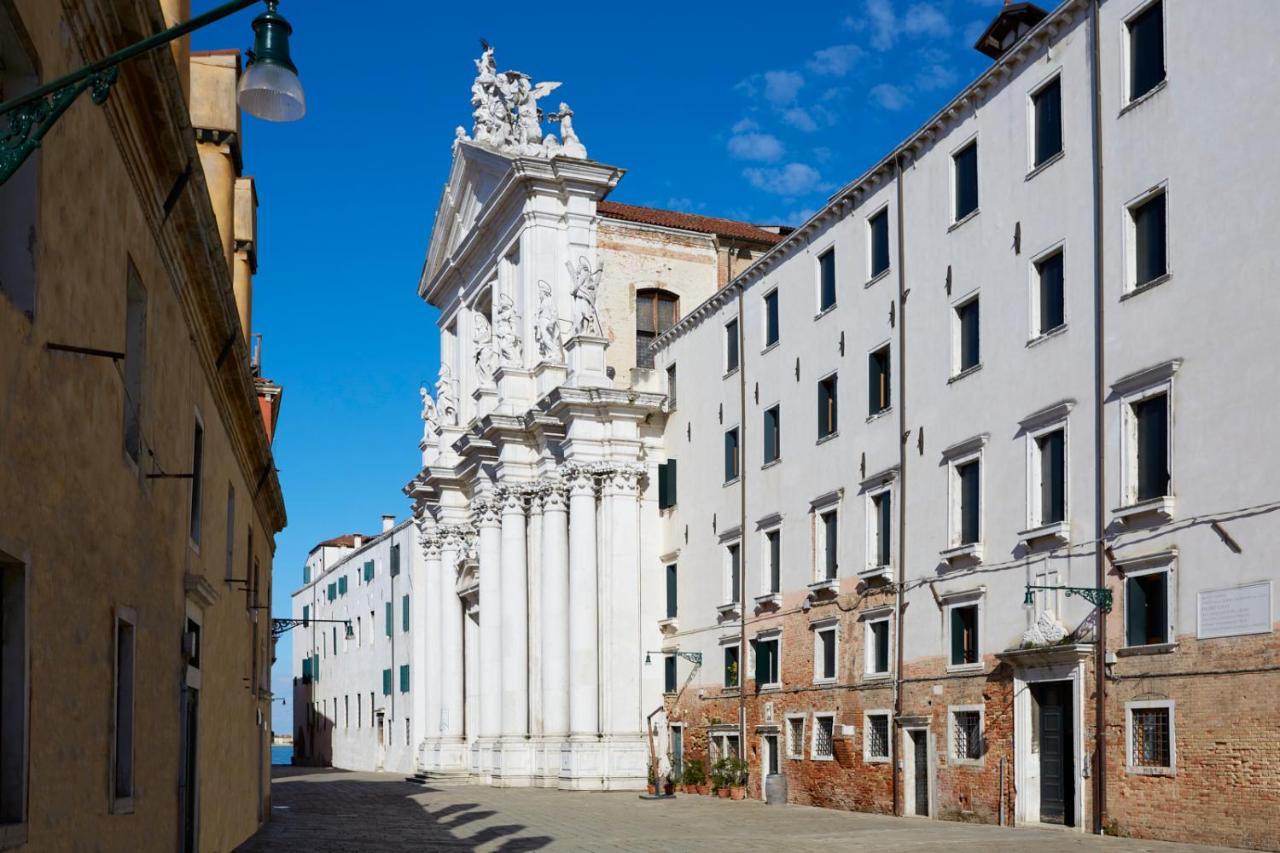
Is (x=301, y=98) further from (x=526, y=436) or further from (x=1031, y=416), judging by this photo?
(x=526, y=436)

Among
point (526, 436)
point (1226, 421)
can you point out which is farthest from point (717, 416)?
point (1226, 421)

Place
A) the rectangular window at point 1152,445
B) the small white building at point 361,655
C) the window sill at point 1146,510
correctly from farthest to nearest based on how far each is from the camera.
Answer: the small white building at point 361,655 < the rectangular window at point 1152,445 < the window sill at point 1146,510

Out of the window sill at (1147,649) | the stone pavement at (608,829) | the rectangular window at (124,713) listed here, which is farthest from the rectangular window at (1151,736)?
the rectangular window at (124,713)

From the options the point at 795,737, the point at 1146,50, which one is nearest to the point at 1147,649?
the point at 1146,50

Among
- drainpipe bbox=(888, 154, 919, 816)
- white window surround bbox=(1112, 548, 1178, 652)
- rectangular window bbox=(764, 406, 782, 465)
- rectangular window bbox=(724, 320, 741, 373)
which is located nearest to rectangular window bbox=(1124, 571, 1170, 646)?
white window surround bbox=(1112, 548, 1178, 652)

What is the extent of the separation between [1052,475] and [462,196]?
2934 centimetres

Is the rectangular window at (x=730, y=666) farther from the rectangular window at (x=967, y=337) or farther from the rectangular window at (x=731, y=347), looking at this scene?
the rectangular window at (x=967, y=337)

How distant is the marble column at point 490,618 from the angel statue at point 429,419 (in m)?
6.49

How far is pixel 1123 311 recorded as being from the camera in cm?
1975

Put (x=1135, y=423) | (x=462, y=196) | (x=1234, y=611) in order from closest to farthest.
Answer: (x=1234, y=611), (x=1135, y=423), (x=462, y=196)

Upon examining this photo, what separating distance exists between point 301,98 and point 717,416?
2780 centimetres

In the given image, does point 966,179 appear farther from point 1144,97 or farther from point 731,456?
point 731,456

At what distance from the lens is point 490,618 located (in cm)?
4134

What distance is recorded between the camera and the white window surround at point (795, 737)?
28484 millimetres
